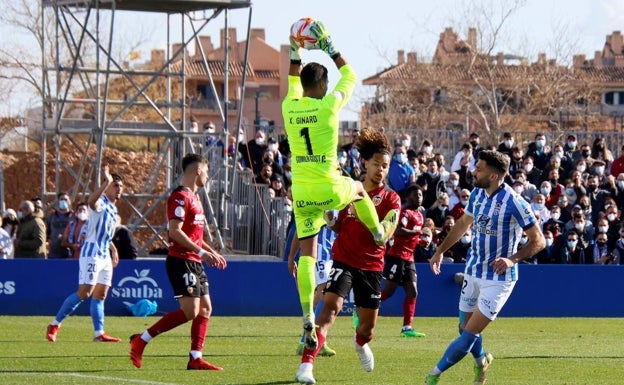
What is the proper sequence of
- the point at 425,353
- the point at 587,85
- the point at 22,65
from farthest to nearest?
the point at 587,85, the point at 22,65, the point at 425,353

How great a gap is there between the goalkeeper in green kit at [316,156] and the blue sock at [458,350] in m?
1.31

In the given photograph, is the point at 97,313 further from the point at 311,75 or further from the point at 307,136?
the point at 311,75

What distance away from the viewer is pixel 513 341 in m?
17.7

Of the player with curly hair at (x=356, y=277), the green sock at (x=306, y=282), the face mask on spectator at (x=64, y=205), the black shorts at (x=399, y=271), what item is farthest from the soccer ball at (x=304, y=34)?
the face mask on spectator at (x=64, y=205)

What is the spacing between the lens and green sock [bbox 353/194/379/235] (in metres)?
11.8

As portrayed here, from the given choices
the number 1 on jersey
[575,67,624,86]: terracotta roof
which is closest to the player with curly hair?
the number 1 on jersey

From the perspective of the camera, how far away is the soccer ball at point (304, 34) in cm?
1177

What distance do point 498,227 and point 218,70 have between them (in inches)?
3079

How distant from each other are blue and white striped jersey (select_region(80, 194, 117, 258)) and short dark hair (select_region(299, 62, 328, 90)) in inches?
210

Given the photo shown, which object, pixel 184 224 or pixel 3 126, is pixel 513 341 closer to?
pixel 184 224

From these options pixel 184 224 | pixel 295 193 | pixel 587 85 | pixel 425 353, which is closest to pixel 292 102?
pixel 295 193

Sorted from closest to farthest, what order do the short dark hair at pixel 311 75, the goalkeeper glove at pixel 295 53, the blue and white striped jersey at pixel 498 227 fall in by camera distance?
1. the blue and white striped jersey at pixel 498 227
2. the short dark hair at pixel 311 75
3. the goalkeeper glove at pixel 295 53

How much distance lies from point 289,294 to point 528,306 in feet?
14.3

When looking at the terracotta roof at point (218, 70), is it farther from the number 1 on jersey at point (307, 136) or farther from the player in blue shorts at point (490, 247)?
the player in blue shorts at point (490, 247)
